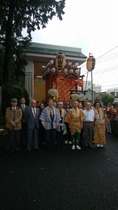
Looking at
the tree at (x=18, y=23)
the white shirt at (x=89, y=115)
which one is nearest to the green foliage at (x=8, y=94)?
the tree at (x=18, y=23)

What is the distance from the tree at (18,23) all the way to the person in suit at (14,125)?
5053mm

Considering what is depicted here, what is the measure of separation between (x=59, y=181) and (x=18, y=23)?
9755 mm

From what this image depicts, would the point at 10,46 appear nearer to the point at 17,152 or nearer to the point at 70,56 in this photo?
the point at 70,56

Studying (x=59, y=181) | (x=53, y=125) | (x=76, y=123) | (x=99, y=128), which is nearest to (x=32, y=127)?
(x=53, y=125)

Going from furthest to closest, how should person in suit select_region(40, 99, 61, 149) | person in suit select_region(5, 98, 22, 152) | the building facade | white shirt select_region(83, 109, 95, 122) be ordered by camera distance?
1. the building facade
2. white shirt select_region(83, 109, 95, 122)
3. person in suit select_region(40, 99, 61, 149)
4. person in suit select_region(5, 98, 22, 152)

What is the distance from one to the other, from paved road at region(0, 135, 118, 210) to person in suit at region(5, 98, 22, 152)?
42 cm

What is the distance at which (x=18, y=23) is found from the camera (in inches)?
424

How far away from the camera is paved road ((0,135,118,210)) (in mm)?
2848

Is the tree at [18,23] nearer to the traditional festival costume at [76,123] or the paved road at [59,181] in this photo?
the traditional festival costume at [76,123]

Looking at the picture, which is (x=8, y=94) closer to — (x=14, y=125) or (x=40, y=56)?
(x=14, y=125)

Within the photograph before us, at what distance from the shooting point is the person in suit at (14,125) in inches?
231

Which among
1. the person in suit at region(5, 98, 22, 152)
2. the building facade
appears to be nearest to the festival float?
the building facade

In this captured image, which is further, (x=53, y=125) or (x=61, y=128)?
(x=61, y=128)

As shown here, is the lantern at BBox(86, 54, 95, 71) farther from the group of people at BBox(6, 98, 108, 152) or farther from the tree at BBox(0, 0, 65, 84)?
the group of people at BBox(6, 98, 108, 152)
